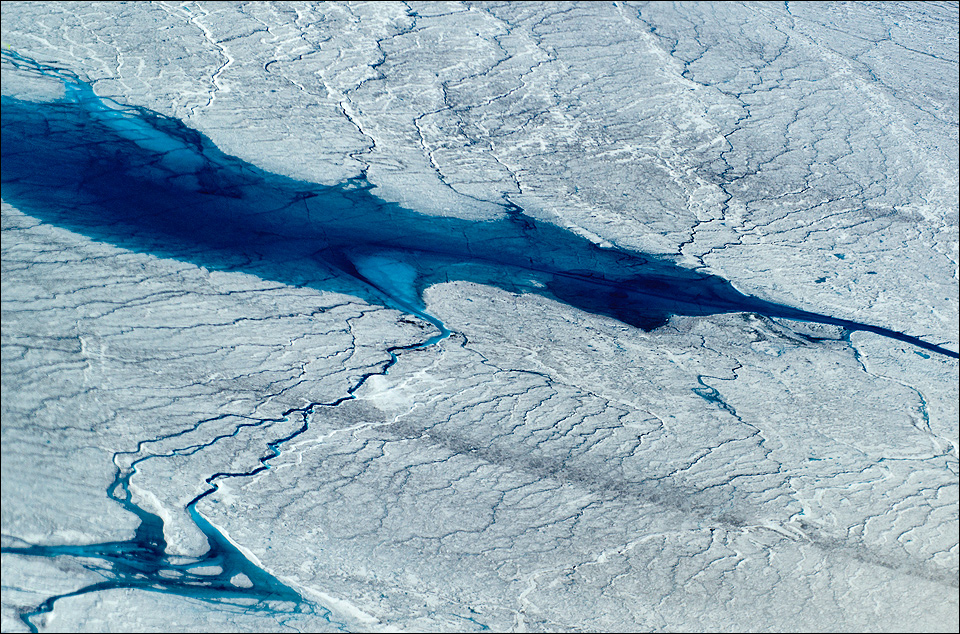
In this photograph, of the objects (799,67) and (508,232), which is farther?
(799,67)

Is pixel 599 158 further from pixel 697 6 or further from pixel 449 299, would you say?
pixel 697 6

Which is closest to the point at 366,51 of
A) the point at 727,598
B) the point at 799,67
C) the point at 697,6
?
the point at 697,6

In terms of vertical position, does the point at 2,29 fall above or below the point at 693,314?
above

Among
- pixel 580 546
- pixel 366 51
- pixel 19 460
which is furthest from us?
pixel 366 51

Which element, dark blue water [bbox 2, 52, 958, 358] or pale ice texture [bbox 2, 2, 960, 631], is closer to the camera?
pale ice texture [bbox 2, 2, 960, 631]

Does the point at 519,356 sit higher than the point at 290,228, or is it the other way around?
the point at 290,228

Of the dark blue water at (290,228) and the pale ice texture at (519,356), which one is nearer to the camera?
the pale ice texture at (519,356)

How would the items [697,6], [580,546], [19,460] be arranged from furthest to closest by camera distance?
1. [697,6]
2. [580,546]
3. [19,460]

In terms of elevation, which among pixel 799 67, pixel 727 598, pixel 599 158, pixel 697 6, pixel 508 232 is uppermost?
pixel 697 6
